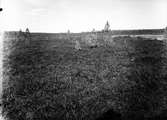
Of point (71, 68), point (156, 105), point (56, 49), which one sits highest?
point (56, 49)

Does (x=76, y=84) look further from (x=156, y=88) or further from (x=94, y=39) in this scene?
(x=94, y=39)

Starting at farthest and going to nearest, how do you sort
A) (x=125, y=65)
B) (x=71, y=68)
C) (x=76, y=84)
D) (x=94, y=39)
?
1. (x=94, y=39)
2. (x=125, y=65)
3. (x=71, y=68)
4. (x=76, y=84)

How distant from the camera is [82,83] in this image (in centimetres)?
1117

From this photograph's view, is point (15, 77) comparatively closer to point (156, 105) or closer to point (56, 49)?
point (56, 49)

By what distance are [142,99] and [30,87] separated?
6395 mm

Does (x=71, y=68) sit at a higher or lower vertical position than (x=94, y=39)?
lower

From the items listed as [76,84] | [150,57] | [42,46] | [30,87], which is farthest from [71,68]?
[150,57]

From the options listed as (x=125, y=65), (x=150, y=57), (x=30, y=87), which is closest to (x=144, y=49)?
(x=150, y=57)

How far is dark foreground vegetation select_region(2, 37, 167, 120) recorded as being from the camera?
9.17 metres

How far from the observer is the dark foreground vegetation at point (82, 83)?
361 inches

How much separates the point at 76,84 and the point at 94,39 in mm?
9129

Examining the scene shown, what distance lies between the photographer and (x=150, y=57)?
15109 millimetres

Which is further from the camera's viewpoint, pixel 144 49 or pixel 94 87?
pixel 144 49

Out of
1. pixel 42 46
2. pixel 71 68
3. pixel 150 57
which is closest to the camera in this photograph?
pixel 71 68
